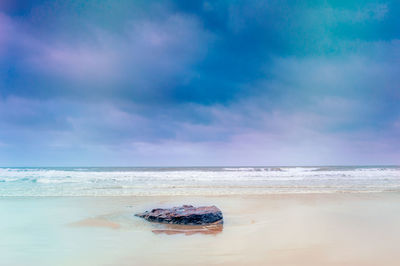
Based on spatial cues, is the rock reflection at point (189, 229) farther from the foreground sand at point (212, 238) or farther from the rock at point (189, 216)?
the rock at point (189, 216)

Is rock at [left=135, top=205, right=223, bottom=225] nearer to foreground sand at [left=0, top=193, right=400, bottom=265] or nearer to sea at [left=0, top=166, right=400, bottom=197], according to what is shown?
foreground sand at [left=0, top=193, right=400, bottom=265]

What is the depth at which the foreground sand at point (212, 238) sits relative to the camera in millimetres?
4609

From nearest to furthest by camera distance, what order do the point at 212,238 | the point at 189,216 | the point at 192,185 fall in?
1. the point at 212,238
2. the point at 189,216
3. the point at 192,185

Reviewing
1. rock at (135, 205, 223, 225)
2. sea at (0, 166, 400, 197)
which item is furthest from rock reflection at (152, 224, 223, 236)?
sea at (0, 166, 400, 197)

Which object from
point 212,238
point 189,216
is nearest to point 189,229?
point 189,216

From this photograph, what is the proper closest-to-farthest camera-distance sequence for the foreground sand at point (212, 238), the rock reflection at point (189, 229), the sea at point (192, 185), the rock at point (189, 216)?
1. the foreground sand at point (212, 238)
2. the rock reflection at point (189, 229)
3. the rock at point (189, 216)
4. the sea at point (192, 185)

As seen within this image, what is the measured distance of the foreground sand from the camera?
4.61 m

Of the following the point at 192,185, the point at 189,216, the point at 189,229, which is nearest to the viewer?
Answer: the point at 189,229

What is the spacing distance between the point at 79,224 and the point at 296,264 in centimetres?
567

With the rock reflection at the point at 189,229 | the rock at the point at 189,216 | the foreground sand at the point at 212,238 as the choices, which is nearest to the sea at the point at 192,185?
the foreground sand at the point at 212,238

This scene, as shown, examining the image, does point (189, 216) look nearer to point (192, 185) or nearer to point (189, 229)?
point (189, 229)

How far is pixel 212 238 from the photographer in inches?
231

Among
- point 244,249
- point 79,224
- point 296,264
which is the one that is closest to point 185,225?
point 244,249

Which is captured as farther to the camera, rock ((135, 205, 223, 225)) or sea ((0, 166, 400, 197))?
sea ((0, 166, 400, 197))
